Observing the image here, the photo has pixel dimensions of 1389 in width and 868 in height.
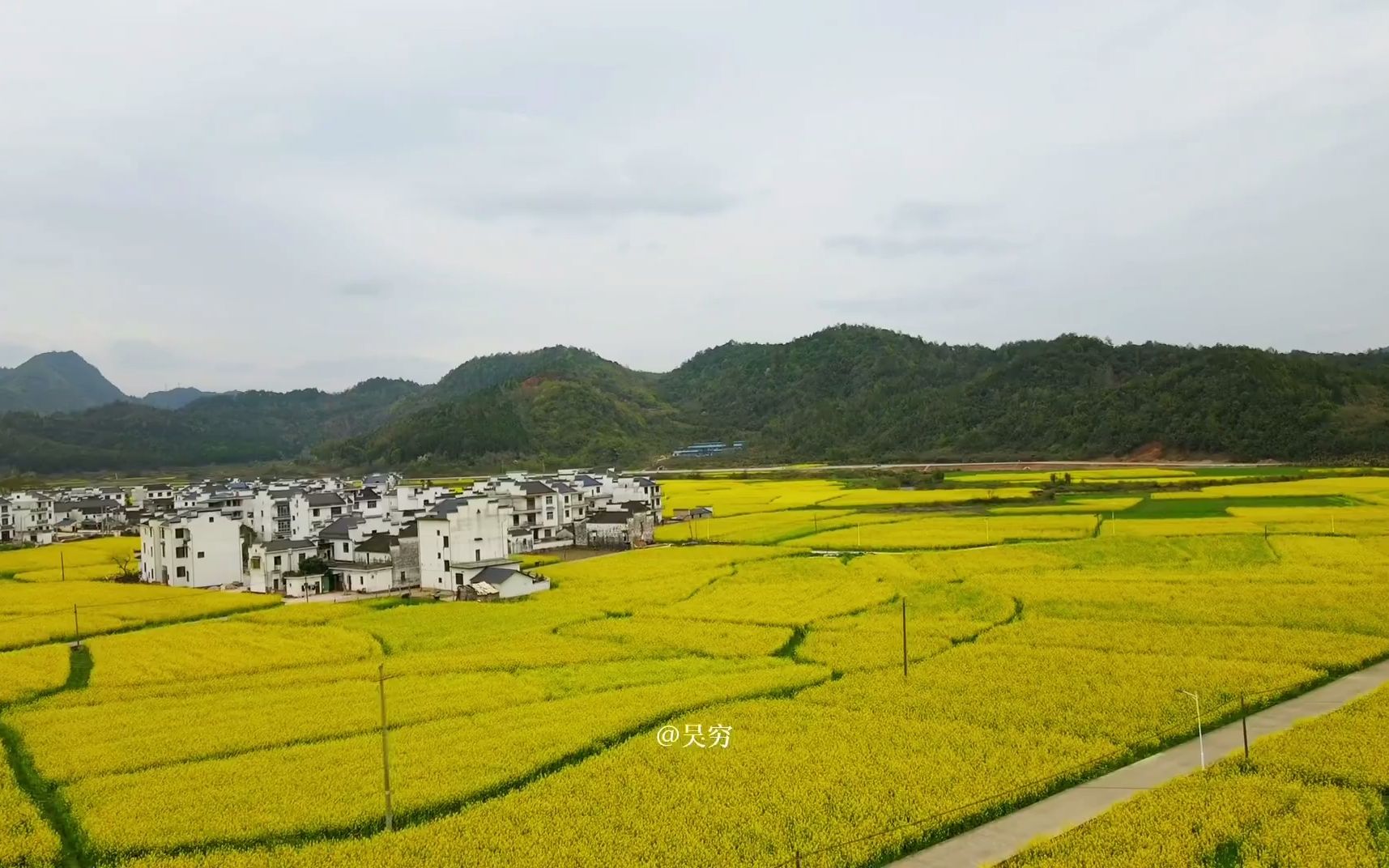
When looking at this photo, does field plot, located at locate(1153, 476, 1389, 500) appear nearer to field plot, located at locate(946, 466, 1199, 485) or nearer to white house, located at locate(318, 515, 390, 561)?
field plot, located at locate(946, 466, 1199, 485)

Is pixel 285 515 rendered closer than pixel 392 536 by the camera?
No

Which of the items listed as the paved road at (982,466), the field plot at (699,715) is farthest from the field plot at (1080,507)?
the paved road at (982,466)

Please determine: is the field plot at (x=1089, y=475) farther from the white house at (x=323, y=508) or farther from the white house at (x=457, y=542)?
the white house at (x=323, y=508)

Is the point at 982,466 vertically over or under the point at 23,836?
over

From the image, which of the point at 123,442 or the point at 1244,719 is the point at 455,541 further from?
the point at 123,442

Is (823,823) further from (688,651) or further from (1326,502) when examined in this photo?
(1326,502)

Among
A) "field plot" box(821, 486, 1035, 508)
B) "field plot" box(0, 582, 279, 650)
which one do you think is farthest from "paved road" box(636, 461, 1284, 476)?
"field plot" box(0, 582, 279, 650)

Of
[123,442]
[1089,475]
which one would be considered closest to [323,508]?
[1089,475]
